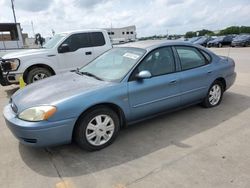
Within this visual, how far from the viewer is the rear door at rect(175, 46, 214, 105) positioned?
14.2 feet

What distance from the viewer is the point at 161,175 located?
2816mm

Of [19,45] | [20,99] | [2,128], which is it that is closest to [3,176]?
[20,99]

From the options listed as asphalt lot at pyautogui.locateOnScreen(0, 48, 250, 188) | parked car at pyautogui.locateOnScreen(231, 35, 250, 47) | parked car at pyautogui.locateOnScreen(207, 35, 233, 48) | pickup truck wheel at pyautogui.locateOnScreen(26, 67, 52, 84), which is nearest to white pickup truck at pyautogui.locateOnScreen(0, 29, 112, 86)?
pickup truck wheel at pyautogui.locateOnScreen(26, 67, 52, 84)

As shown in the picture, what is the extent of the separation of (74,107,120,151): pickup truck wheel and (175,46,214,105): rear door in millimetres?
1507

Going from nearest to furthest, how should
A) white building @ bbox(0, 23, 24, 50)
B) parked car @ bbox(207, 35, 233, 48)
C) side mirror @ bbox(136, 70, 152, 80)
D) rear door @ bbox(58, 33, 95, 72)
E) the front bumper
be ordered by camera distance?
the front bumper
side mirror @ bbox(136, 70, 152, 80)
rear door @ bbox(58, 33, 95, 72)
white building @ bbox(0, 23, 24, 50)
parked car @ bbox(207, 35, 233, 48)

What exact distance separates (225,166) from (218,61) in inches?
107

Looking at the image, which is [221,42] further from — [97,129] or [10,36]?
[97,129]

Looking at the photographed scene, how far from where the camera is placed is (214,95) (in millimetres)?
Result: 5012

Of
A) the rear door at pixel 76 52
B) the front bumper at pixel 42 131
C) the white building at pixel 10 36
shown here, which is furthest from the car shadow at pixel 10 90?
the white building at pixel 10 36

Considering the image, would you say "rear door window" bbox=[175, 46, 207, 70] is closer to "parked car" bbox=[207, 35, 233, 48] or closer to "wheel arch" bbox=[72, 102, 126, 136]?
"wheel arch" bbox=[72, 102, 126, 136]

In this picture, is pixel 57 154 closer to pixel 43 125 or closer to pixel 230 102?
pixel 43 125

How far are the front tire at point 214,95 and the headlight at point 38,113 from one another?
3.20m

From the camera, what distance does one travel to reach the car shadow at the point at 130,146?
3.10 meters

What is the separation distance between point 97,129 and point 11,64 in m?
4.51
